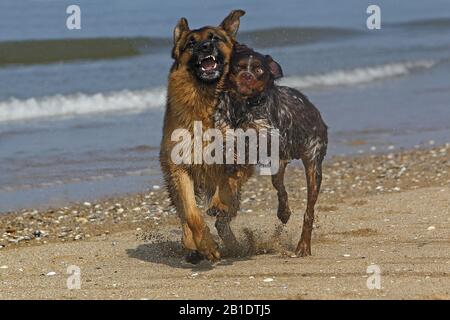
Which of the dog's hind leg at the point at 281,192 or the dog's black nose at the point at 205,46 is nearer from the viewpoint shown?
the dog's black nose at the point at 205,46

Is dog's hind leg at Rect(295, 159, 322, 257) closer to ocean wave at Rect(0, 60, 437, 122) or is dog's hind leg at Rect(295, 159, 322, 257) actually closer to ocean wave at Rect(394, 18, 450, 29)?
ocean wave at Rect(0, 60, 437, 122)

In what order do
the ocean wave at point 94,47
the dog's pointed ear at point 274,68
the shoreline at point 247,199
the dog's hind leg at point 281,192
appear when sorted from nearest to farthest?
1. the dog's pointed ear at point 274,68
2. the dog's hind leg at point 281,192
3. the shoreline at point 247,199
4. the ocean wave at point 94,47

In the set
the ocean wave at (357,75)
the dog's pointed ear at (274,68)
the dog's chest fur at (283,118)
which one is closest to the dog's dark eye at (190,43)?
the dog's chest fur at (283,118)

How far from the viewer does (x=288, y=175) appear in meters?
13.3

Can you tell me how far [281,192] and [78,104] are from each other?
994 centimetres

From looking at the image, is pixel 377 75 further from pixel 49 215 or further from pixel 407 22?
pixel 49 215

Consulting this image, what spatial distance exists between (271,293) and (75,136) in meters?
9.02

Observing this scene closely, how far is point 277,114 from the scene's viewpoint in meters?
8.93

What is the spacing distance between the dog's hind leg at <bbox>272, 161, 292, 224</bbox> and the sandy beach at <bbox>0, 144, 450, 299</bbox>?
21 cm

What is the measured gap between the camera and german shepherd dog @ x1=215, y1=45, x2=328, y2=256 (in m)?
8.42

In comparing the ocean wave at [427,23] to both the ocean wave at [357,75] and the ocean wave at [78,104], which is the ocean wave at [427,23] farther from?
the ocean wave at [78,104]

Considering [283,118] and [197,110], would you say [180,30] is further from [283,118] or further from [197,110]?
[283,118]

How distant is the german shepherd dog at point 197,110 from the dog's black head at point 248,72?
67mm

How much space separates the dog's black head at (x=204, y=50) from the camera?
27.0 feet
